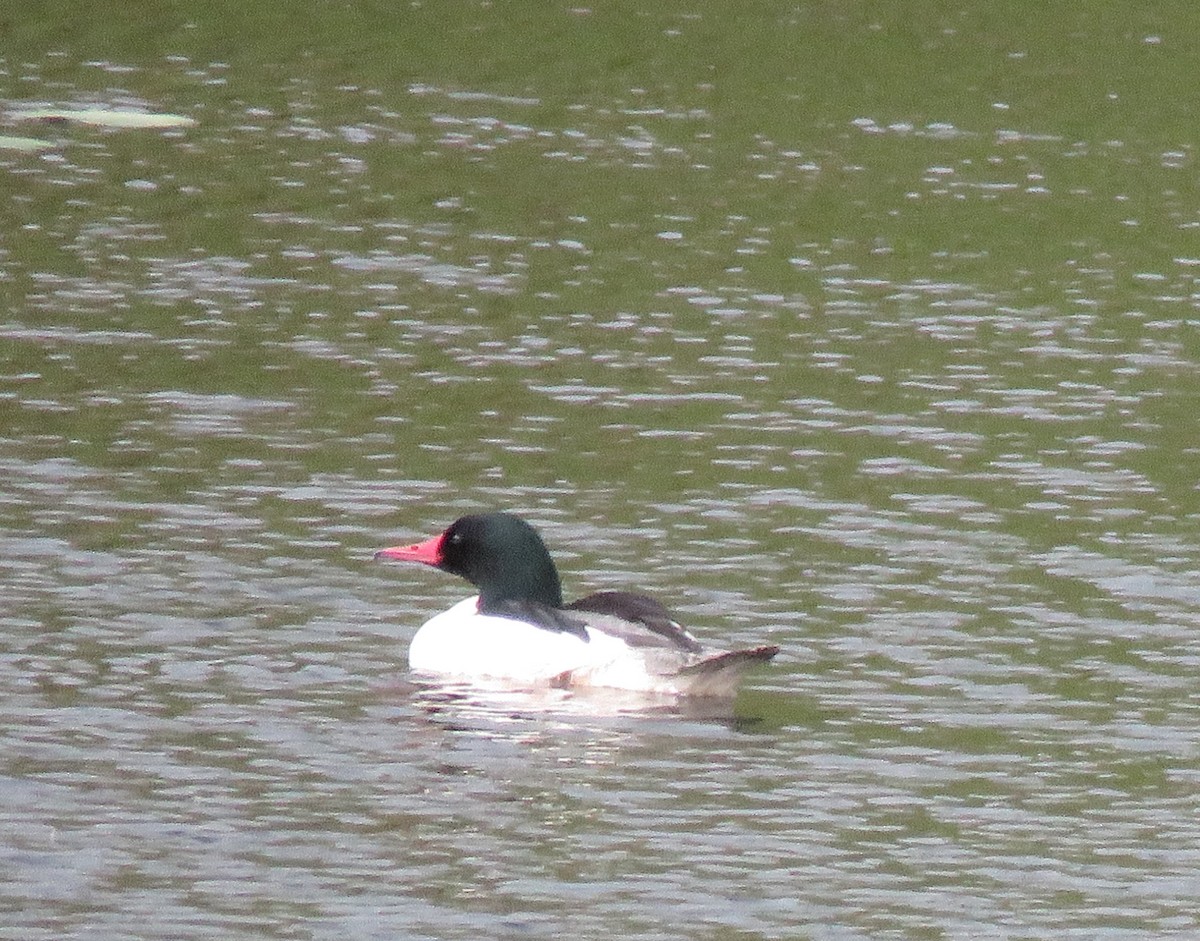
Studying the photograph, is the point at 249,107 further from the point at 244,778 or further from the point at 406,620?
the point at 244,778

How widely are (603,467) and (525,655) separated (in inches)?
175

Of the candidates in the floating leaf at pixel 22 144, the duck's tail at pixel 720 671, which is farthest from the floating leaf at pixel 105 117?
the duck's tail at pixel 720 671

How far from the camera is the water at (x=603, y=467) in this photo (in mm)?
14164

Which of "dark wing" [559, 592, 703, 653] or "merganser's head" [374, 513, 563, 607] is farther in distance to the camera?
"merganser's head" [374, 513, 563, 607]

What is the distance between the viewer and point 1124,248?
30953 mm

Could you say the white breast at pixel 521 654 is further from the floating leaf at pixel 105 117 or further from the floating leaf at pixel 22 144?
the floating leaf at pixel 105 117

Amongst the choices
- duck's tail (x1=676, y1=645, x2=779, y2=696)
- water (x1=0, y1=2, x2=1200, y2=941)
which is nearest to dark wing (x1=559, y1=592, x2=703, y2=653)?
duck's tail (x1=676, y1=645, x2=779, y2=696)

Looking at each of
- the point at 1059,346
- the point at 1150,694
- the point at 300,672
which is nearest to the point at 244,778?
the point at 300,672

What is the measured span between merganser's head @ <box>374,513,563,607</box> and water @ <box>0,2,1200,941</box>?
1.96 feet

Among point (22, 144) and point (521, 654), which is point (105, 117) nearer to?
point (22, 144)

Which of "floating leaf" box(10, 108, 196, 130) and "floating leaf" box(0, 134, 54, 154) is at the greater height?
"floating leaf" box(10, 108, 196, 130)

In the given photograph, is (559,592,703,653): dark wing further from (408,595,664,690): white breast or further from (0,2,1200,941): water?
(0,2,1200,941): water

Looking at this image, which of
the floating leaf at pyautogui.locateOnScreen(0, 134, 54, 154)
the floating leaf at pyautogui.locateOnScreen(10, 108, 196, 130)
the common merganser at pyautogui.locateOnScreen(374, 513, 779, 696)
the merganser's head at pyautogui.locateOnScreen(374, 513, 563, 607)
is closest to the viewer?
the common merganser at pyautogui.locateOnScreen(374, 513, 779, 696)

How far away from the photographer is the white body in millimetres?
17625
